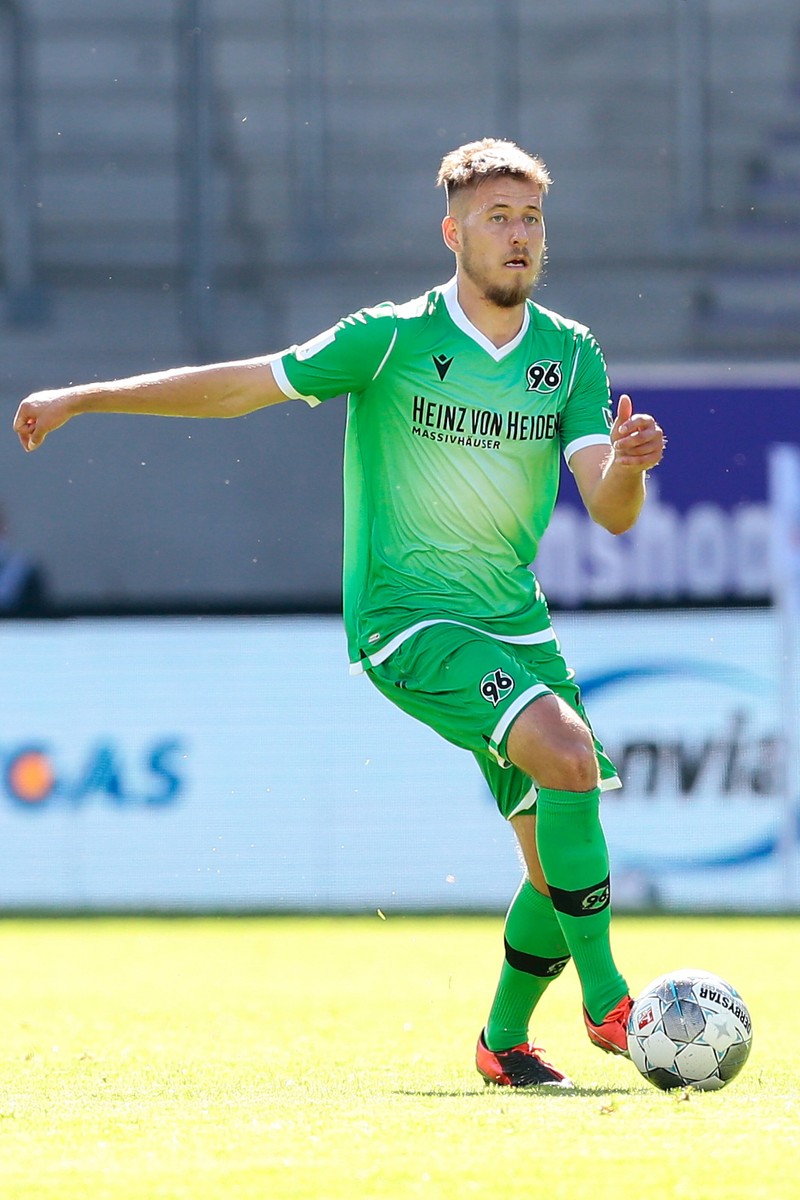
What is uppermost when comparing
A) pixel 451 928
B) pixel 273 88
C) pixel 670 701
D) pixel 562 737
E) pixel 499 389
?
pixel 273 88

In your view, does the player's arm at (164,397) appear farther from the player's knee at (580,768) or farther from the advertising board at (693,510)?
the advertising board at (693,510)

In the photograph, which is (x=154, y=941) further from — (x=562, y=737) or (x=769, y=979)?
(x=562, y=737)

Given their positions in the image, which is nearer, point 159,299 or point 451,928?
point 451,928

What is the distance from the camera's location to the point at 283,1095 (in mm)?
4520

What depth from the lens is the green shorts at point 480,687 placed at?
4523 mm

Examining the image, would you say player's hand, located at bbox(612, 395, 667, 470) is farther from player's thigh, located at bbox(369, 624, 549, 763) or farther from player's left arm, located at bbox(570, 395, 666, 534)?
player's thigh, located at bbox(369, 624, 549, 763)

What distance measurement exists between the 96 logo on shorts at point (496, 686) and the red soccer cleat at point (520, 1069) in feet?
2.96

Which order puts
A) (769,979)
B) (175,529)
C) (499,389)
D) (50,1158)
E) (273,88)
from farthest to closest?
(273,88) < (175,529) < (769,979) < (499,389) < (50,1158)

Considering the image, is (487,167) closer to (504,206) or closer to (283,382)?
(504,206)

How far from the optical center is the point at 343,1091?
4578 millimetres

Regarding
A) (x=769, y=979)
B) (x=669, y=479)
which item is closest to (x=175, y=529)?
(x=669, y=479)

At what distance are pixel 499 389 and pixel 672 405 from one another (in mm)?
7443

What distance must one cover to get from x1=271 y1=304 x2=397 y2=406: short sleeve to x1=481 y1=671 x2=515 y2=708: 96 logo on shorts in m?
0.77

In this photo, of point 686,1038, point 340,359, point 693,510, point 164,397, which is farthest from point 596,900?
point 693,510
